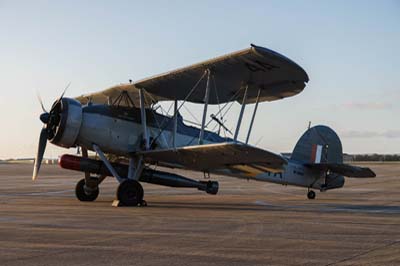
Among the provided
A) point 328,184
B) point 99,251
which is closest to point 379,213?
point 328,184

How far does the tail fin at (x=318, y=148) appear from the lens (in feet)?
58.3

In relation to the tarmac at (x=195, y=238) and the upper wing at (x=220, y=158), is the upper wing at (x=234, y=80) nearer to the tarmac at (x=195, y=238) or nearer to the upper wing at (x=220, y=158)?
the upper wing at (x=220, y=158)

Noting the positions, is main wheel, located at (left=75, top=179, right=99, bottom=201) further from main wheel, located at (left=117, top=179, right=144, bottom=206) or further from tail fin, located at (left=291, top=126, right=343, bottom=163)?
tail fin, located at (left=291, top=126, right=343, bottom=163)

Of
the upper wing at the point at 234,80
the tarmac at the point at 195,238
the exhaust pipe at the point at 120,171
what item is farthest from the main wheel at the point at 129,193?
the upper wing at the point at 234,80

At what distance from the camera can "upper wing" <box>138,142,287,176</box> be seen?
39.5 ft

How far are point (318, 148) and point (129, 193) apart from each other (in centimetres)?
752

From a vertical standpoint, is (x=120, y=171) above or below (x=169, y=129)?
below

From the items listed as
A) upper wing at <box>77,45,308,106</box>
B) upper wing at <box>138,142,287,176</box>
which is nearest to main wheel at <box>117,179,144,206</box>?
upper wing at <box>138,142,287,176</box>

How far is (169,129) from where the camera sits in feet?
49.2

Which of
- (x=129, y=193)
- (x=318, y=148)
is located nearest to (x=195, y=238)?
(x=129, y=193)

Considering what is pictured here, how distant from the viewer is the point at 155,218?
10.2 meters

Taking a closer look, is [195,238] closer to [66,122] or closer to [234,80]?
[66,122]

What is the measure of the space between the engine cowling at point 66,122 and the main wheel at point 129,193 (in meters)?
1.83

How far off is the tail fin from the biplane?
142 cm
